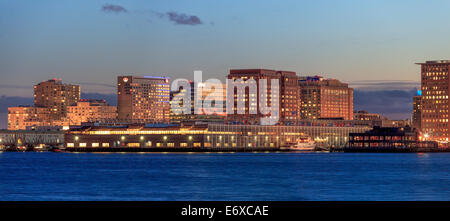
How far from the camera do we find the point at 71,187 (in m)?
76.1

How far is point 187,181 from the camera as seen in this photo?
84.8 m

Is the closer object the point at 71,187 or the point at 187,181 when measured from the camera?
the point at 71,187

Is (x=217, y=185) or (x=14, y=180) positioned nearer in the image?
(x=217, y=185)
